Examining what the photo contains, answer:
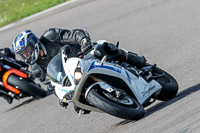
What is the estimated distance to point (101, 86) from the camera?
5551 millimetres

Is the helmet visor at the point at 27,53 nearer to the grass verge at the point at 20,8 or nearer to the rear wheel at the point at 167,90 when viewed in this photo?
the rear wheel at the point at 167,90

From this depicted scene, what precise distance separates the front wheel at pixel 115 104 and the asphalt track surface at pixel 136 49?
0.60 ft

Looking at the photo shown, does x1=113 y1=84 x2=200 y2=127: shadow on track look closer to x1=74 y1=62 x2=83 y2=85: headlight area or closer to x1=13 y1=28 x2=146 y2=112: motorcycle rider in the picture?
x1=13 y1=28 x2=146 y2=112: motorcycle rider

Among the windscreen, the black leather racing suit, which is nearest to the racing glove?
the black leather racing suit

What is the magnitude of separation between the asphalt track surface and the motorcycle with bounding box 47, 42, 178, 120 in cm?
27

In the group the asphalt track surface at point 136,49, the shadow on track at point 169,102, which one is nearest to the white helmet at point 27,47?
the asphalt track surface at point 136,49

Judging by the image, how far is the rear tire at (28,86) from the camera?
8.59m

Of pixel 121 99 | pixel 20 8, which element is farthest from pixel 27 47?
pixel 20 8

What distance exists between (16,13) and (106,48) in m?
8.23

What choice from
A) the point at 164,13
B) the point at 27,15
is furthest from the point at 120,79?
the point at 27,15

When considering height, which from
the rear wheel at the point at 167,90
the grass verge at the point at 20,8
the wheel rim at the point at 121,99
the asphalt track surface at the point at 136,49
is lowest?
the grass verge at the point at 20,8

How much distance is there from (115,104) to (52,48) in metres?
1.99

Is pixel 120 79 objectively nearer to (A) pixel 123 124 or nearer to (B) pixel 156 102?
(A) pixel 123 124

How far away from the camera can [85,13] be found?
1242 cm
